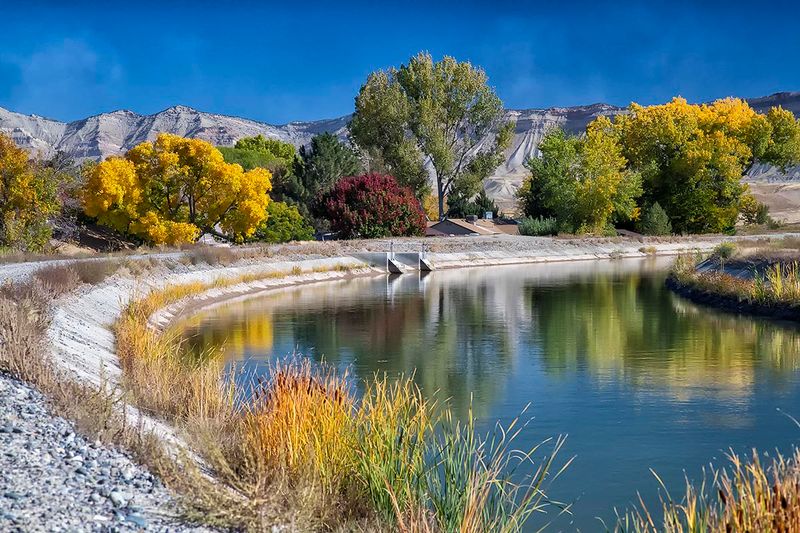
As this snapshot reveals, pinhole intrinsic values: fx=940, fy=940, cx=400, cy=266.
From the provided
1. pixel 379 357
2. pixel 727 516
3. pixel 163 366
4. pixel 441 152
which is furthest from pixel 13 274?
pixel 441 152

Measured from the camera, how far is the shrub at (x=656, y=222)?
64.3 meters

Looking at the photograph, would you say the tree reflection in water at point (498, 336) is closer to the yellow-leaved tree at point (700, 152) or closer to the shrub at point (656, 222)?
the shrub at point (656, 222)

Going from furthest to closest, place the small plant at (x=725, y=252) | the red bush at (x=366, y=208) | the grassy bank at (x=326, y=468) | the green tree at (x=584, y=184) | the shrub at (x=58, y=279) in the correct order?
the green tree at (x=584, y=184), the red bush at (x=366, y=208), the small plant at (x=725, y=252), the shrub at (x=58, y=279), the grassy bank at (x=326, y=468)

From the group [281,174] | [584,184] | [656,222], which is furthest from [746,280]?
[656,222]

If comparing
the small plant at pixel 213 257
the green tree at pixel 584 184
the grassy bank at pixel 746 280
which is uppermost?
the green tree at pixel 584 184

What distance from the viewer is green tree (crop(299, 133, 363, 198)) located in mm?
54344

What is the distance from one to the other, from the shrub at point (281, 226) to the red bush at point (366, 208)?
87.6 inches

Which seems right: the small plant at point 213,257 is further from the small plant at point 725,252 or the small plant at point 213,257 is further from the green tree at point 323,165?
the green tree at point 323,165

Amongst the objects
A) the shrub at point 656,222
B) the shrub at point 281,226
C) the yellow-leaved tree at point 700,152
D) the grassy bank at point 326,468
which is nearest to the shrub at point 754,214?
the yellow-leaved tree at point 700,152

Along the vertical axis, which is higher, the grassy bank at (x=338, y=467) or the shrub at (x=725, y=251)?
the shrub at (x=725, y=251)

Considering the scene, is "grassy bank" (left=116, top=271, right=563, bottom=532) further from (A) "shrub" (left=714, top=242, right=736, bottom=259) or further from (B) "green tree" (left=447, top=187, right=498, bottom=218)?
(B) "green tree" (left=447, top=187, right=498, bottom=218)

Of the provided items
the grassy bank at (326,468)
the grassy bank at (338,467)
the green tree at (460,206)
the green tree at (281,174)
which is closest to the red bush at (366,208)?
the green tree at (281,174)

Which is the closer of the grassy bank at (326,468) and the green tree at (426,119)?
the grassy bank at (326,468)

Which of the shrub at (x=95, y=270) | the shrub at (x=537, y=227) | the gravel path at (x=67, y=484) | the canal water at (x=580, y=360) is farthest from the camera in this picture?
the shrub at (x=537, y=227)
